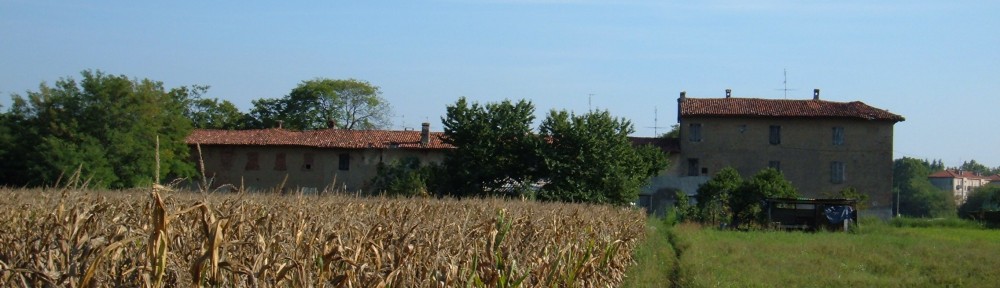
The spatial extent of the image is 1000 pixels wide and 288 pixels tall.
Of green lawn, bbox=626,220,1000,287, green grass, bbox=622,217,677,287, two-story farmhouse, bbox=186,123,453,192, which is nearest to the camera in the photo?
green grass, bbox=622,217,677,287

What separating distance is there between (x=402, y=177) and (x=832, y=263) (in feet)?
97.0

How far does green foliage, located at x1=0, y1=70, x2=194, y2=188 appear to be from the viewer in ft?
173

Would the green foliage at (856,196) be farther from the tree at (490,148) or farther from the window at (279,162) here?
the window at (279,162)

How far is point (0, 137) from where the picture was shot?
177ft

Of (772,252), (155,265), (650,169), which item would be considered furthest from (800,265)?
(650,169)

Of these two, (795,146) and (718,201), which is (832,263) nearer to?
(718,201)

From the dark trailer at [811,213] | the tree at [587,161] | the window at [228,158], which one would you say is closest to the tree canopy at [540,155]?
the tree at [587,161]

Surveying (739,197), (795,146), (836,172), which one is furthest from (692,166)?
(739,197)

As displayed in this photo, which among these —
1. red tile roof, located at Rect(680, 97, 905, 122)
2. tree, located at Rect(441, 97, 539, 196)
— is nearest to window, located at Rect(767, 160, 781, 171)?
red tile roof, located at Rect(680, 97, 905, 122)

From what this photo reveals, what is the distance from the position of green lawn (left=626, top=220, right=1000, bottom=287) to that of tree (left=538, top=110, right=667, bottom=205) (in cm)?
1271

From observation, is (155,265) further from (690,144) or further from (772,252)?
(690,144)

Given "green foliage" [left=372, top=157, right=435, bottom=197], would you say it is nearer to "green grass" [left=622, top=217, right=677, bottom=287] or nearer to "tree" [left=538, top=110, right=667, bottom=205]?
"tree" [left=538, top=110, right=667, bottom=205]

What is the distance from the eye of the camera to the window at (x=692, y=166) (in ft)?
202

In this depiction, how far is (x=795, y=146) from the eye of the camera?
202ft
